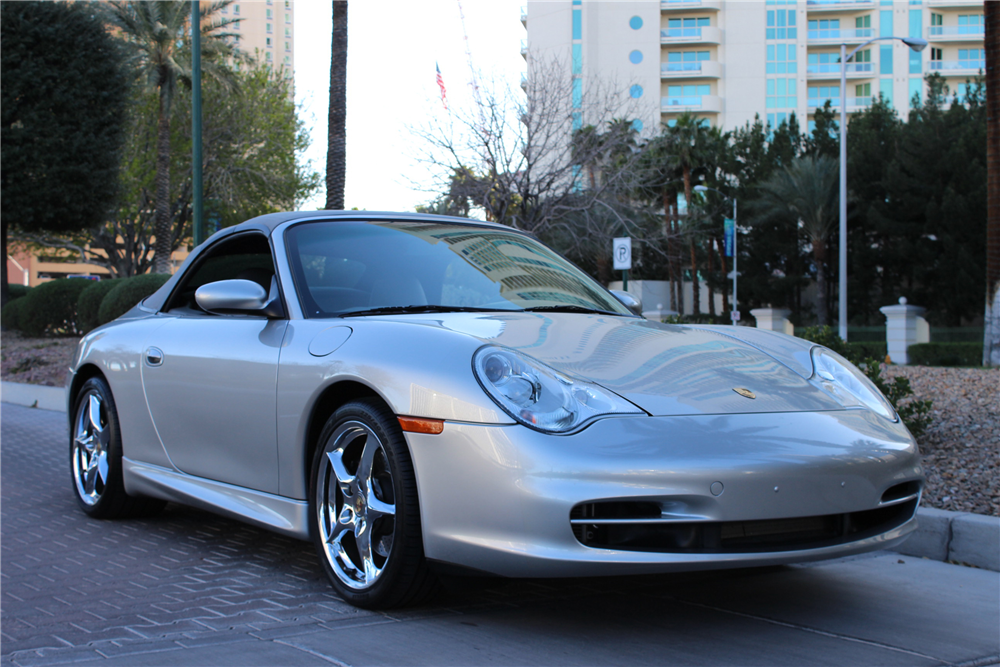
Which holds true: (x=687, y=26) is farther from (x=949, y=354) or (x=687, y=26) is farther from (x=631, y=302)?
(x=631, y=302)

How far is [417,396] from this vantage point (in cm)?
299

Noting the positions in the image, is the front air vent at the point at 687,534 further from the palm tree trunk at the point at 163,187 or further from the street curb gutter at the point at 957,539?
the palm tree trunk at the point at 163,187

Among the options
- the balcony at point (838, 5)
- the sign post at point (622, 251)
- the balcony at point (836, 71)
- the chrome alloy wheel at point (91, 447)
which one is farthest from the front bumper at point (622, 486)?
the balcony at point (838, 5)

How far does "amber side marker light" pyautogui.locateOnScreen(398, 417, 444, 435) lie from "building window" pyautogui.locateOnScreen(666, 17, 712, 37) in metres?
71.0

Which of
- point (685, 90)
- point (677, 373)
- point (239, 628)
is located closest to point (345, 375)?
point (239, 628)

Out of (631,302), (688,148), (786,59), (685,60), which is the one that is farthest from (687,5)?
(631,302)

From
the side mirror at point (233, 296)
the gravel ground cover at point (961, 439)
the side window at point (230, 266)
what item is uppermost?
the side window at point (230, 266)

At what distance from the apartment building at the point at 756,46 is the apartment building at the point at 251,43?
37403 millimetres

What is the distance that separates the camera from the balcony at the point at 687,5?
6856 centimetres

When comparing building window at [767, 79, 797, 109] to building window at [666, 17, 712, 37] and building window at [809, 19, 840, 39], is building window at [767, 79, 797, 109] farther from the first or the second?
building window at [666, 17, 712, 37]

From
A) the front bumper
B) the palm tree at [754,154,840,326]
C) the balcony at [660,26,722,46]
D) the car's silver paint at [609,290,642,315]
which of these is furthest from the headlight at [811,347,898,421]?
A: the balcony at [660,26,722,46]

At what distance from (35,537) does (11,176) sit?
20211 mm

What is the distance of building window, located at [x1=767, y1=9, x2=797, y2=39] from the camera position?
228ft

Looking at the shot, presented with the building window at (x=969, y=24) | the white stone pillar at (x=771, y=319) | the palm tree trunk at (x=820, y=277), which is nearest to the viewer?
the white stone pillar at (x=771, y=319)
